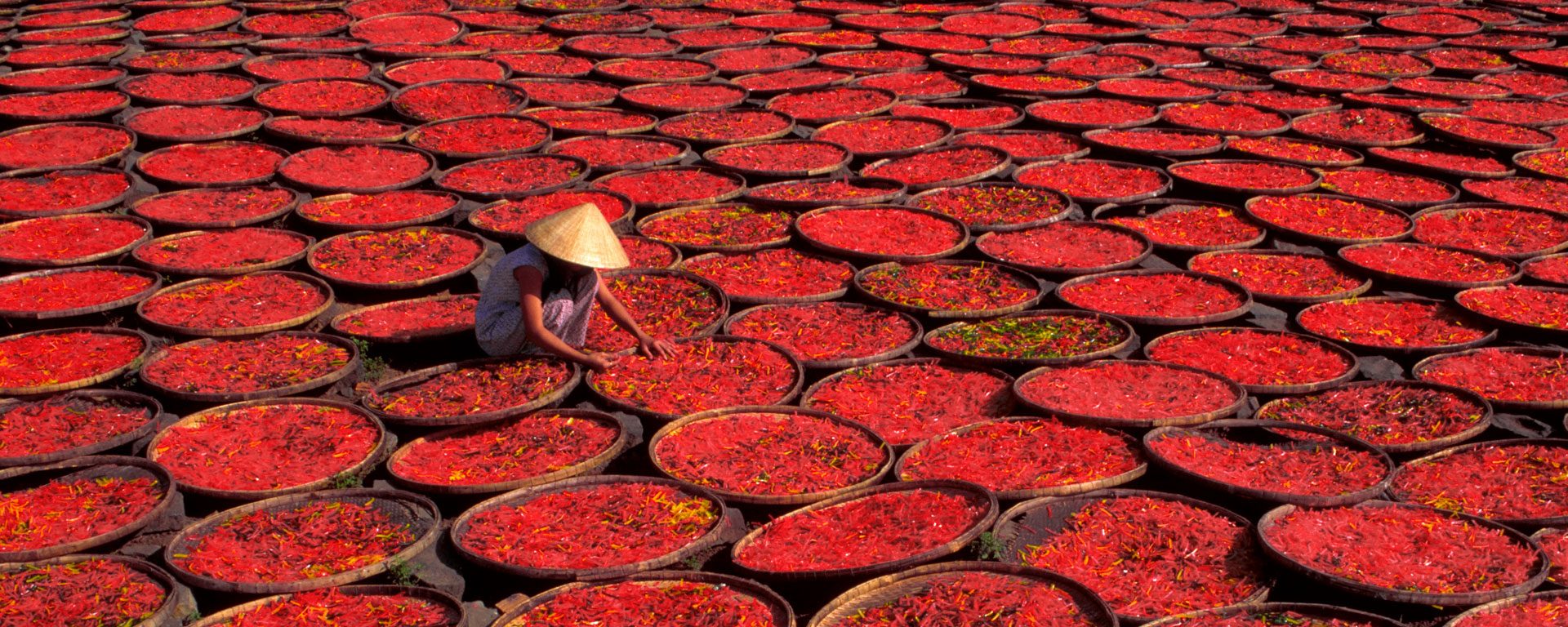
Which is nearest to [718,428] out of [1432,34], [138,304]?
[138,304]

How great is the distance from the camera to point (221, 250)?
643 centimetres

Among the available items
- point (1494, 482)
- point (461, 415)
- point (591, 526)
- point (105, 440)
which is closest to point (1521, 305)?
point (1494, 482)

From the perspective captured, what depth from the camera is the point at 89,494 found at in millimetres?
4449

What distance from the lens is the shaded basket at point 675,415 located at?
497 centimetres

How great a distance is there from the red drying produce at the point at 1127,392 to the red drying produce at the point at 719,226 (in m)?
1.78

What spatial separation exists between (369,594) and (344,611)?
0.10 meters

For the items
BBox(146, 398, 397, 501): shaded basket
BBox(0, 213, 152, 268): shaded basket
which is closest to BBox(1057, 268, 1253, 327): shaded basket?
BBox(146, 398, 397, 501): shaded basket

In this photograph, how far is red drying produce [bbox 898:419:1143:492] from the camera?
4.65m

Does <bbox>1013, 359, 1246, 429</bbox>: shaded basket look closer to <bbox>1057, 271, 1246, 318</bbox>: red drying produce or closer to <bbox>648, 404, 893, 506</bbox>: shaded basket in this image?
<bbox>648, 404, 893, 506</bbox>: shaded basket

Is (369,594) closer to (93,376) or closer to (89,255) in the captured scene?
(93,376)

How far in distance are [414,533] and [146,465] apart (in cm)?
94

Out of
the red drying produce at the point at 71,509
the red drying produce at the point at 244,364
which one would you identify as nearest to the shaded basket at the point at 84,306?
the red drying produce at the point at 244,364

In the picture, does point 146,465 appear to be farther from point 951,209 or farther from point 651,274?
point 951,209

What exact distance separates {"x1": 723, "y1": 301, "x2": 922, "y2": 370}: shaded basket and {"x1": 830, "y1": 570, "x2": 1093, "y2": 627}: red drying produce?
152 cm
